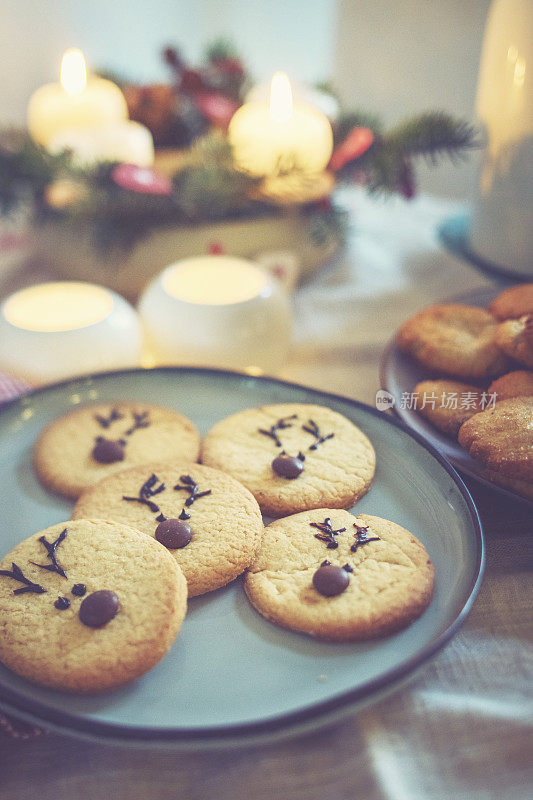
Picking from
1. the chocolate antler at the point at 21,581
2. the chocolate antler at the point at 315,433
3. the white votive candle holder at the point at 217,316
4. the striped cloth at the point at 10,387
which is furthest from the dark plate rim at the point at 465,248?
the chocolate antler at the point at 21,581

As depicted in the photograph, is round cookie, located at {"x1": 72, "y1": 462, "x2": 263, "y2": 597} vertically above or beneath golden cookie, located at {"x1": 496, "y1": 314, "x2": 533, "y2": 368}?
beneath

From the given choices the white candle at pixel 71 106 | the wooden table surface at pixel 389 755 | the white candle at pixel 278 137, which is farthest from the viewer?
the white candle at pixel 71 106

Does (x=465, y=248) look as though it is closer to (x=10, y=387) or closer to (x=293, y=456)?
(x=293, y=456)

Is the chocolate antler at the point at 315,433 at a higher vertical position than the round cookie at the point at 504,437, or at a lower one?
lower

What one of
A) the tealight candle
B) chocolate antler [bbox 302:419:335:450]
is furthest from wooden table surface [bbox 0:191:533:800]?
the tealight candle

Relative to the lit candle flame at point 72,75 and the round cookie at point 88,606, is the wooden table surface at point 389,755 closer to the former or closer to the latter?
the round cookie at point 88,606

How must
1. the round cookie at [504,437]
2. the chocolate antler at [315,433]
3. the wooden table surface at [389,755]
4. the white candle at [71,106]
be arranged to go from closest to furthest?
the wooden table surface at [389,755]
the round cookie at [504,437]
the chocolate antler at [315,433]
the white candle at [71,106]

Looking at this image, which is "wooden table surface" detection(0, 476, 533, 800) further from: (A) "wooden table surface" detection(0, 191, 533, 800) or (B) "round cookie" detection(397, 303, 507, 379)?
(B) "round cookie" detection(397, 303, 507, 379)

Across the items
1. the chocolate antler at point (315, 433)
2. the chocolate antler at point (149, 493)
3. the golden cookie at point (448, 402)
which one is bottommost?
the chocolate antler at point (149, 493)
